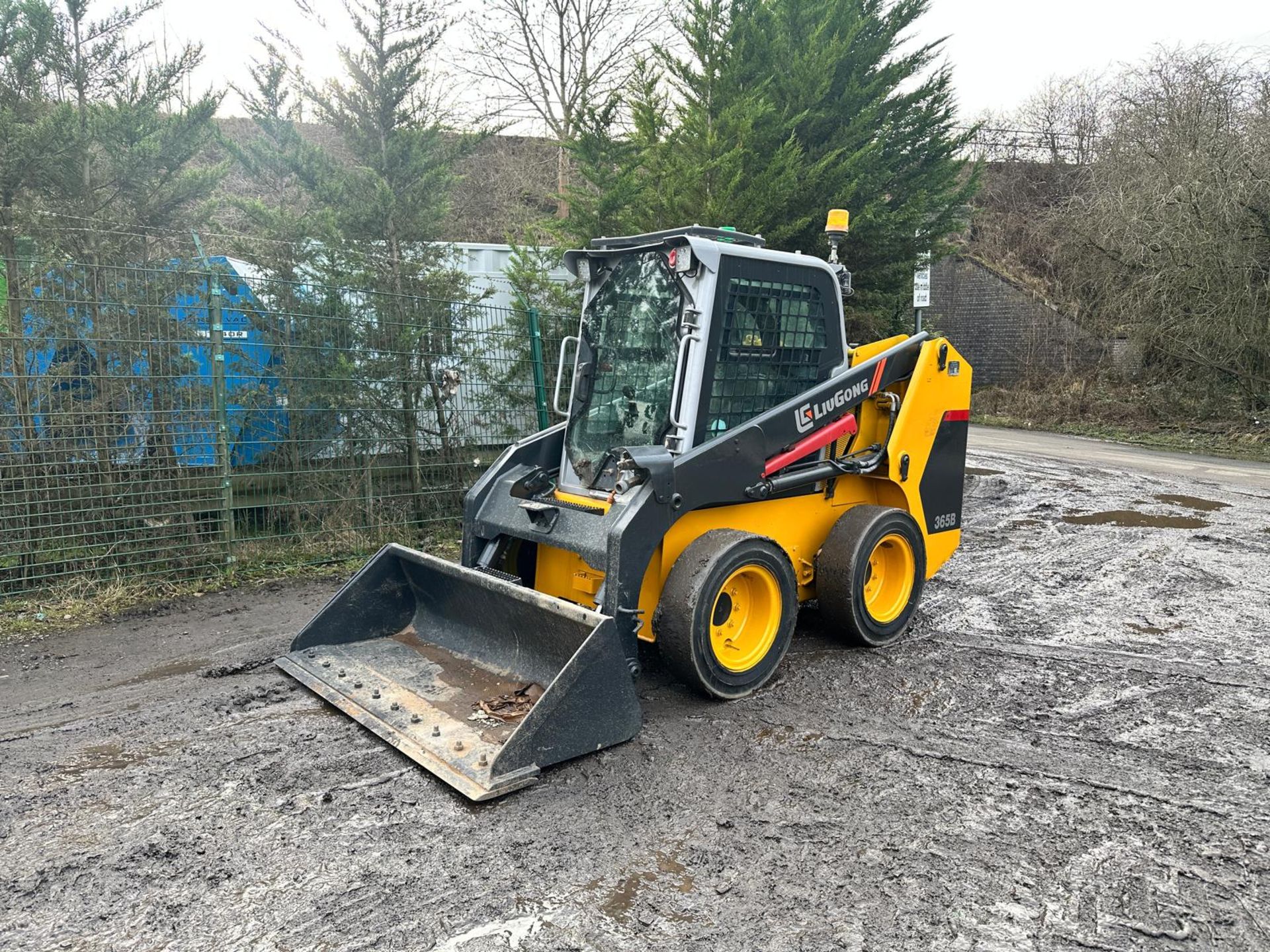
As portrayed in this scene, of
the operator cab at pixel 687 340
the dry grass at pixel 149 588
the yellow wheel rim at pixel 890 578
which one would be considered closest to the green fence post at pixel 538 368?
the dry grass at pixel 149 588

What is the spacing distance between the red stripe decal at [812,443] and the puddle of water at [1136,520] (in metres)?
4.80

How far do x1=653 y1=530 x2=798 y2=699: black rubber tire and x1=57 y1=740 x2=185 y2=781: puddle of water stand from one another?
90.1 inches

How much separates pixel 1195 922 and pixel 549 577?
3.30 metres

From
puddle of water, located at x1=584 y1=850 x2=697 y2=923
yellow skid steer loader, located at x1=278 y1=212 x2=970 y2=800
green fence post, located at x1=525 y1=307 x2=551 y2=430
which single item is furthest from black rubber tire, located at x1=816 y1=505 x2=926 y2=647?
green fence post, located at x1=525 y1=307 x2=551 y2=430

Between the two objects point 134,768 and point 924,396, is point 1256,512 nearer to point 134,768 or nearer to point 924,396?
point 924,396

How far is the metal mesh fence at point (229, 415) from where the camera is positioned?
19.5ft

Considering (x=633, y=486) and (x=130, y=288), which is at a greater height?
(x=130, y=288)

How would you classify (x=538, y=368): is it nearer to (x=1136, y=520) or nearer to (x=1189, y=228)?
(x=1136, y=520)

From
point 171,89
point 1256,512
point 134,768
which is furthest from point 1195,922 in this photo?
point 171,89

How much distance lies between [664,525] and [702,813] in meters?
1.38

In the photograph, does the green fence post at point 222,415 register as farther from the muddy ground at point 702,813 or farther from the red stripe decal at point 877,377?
the red stripe decal at point 877,377

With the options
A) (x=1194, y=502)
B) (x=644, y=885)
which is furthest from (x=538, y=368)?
(x=1194, y=502)

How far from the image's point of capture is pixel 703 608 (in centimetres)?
414

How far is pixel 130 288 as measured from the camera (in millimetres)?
6211
